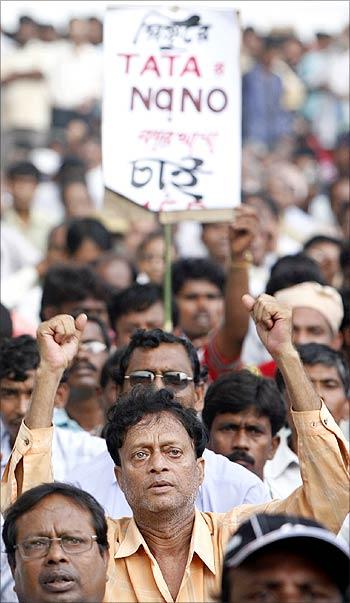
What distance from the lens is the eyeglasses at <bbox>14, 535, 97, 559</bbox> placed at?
19.1 feet

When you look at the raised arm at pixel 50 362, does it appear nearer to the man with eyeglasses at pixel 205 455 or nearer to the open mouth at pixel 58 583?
the man with eyeglasses at pixel 205 455

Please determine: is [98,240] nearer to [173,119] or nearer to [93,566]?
[173,119]

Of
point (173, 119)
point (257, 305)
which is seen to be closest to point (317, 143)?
point (173, 119)

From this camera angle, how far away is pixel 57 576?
5738 mm

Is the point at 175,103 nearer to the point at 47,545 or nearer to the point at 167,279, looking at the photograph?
the point at 167,279

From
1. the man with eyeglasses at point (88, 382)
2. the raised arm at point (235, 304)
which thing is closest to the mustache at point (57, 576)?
the man with eyeglasses at point (88, 382)

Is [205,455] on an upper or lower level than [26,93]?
lower

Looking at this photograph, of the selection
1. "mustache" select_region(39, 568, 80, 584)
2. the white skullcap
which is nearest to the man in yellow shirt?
"mustache" select_region(39, 568, 80, 584)

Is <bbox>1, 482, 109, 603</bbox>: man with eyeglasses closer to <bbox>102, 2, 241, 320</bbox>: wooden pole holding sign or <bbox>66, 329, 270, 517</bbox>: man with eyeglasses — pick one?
<bbox>66, 329, 270, 517</bbox>: man with eyeglasses

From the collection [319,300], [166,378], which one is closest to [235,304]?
[319,300]

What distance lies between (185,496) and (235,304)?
3164mm

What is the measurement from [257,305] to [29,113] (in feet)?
42.8

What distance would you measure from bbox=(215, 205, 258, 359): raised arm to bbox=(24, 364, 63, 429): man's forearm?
104 inches

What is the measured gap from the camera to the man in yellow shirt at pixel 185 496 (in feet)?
20.2
